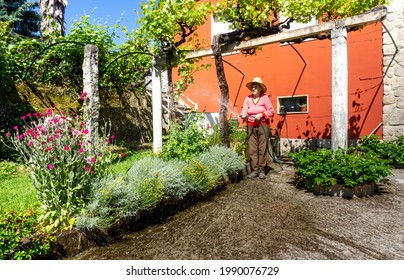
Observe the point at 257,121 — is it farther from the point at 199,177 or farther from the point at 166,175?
the point at 166,175

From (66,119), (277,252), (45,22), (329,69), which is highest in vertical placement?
(45,22)

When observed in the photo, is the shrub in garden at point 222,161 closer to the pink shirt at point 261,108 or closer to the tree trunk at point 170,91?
the pink shirt at point 261,108

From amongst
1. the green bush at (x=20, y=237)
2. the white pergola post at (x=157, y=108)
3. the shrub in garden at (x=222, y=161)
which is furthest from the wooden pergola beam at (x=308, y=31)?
the green bush at (x=20, y=237)

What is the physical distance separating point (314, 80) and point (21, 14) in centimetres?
1601

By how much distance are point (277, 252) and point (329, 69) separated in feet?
23.2

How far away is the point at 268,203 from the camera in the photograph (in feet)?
15.3

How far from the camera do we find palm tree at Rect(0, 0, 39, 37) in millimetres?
17188

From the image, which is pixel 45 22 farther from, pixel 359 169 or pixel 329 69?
pixel 359 169

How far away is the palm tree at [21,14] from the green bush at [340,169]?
17.1 meters

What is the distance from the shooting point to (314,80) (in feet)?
29.9

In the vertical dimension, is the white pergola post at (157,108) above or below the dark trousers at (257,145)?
above

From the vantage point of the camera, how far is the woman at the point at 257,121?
6000 mm

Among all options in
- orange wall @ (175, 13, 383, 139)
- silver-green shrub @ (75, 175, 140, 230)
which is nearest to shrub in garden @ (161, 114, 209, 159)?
silver-green shrub @ (75, 175, 140, 230)
